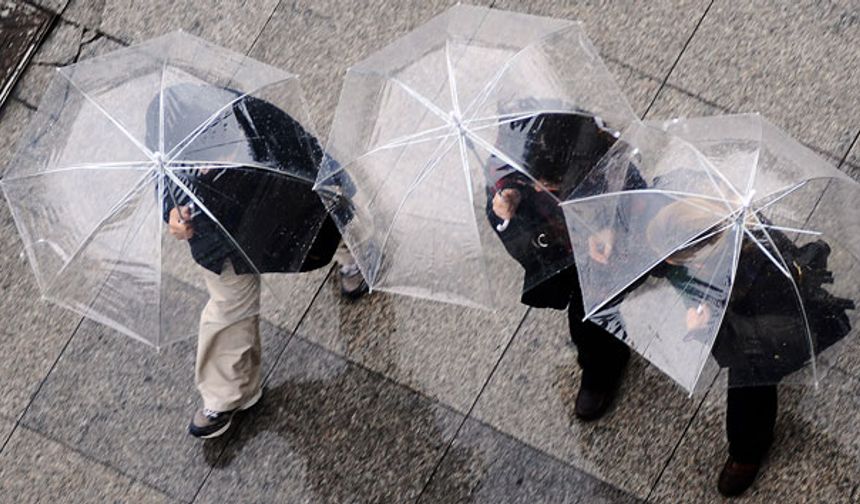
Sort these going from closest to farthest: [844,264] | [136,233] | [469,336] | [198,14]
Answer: [844,264]
[136,233]
[469,336]
[198,14]

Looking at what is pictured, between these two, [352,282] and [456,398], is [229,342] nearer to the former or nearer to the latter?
[352,282]

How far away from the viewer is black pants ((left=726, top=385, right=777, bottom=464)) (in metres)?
4.79

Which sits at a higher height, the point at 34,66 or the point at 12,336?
the point at 34,66

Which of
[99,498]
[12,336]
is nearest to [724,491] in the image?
[99,498]

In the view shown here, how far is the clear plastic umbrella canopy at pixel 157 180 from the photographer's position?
14.1ft

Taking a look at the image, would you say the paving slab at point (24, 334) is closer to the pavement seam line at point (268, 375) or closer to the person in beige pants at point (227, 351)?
the person in beige pants at point (227, 351)

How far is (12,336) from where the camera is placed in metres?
5.72

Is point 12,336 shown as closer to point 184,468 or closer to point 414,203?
point 184,468

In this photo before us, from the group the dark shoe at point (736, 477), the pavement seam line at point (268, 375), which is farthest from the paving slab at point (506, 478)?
the pavement seam line at point (268, 375)

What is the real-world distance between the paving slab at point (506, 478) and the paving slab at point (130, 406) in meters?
0.98

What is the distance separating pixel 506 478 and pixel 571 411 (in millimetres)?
415

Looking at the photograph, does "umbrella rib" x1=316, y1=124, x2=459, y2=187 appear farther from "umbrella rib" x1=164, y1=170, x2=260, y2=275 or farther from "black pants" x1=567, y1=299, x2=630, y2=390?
"black pants" x1=567, y1=299, x2=630, y2=390

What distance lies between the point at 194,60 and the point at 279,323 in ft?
4.90

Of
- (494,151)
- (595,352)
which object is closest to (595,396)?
(595,352)
